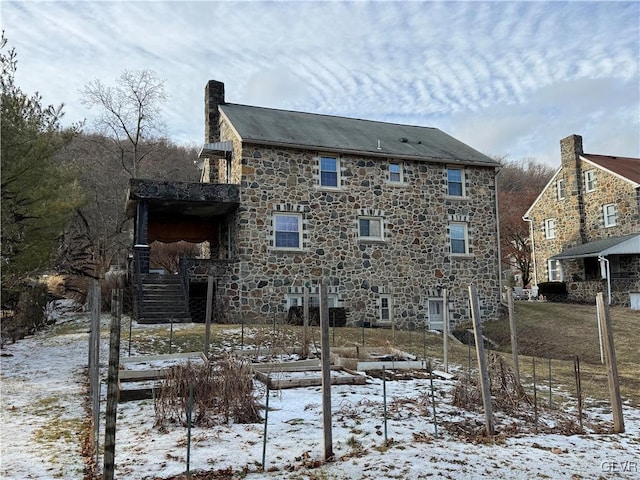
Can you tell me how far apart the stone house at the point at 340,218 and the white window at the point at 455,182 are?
5 centimetres

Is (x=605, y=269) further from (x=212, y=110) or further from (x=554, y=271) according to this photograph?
(x=212, y=110)

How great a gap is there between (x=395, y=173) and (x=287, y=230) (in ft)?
16.9

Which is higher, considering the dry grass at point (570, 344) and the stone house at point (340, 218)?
the stone house at point (340, 218)

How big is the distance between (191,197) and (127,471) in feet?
43.8

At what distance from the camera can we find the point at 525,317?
20.9m

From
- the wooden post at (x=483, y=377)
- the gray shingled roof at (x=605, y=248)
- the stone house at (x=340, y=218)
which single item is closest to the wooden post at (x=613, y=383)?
the wooden post at (x=483, y=377)

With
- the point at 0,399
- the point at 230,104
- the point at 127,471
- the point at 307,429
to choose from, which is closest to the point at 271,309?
the point at 230,104

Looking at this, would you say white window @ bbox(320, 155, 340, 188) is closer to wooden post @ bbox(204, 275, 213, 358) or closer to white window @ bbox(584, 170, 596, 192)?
wooden post @ bbox(204, 275, 213, 358)

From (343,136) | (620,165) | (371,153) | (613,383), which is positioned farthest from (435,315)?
(620,165)

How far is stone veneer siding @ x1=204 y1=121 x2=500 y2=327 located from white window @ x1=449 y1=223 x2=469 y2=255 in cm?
25

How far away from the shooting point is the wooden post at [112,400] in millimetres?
4016

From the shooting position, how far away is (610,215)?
27.9 m

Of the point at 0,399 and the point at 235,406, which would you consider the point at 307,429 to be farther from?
the point at 0,399

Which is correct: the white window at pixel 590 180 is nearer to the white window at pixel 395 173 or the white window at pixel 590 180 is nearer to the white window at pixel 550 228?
the white window at pixel 550 228
